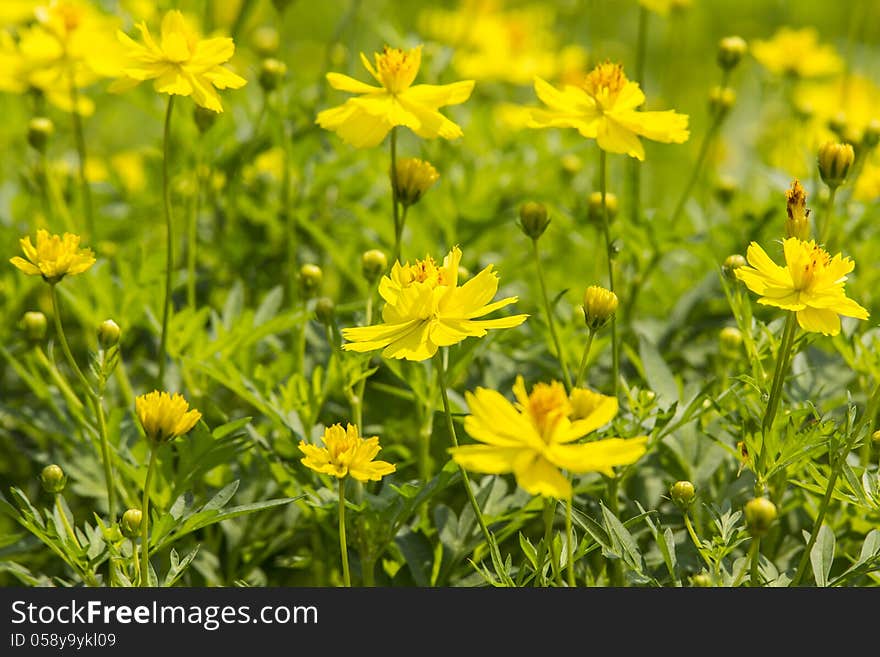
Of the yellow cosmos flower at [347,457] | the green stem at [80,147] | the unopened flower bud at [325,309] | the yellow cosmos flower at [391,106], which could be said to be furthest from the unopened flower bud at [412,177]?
the green stem at [80,147]

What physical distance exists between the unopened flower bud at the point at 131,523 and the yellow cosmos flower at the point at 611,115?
53 centimetres

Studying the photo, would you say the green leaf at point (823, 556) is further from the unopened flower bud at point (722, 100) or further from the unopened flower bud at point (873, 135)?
the unopened flower bud at point (722, 100)

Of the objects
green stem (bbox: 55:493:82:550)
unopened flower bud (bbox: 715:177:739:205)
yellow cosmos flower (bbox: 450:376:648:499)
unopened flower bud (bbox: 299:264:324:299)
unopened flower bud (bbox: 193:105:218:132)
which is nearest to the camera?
yellow cosmos flower (bbox: 450:376:648:499)

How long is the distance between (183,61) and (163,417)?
38cm

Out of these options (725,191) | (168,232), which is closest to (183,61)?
(168,232)

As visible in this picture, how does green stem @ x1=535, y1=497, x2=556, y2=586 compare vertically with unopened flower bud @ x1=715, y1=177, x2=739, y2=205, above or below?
below

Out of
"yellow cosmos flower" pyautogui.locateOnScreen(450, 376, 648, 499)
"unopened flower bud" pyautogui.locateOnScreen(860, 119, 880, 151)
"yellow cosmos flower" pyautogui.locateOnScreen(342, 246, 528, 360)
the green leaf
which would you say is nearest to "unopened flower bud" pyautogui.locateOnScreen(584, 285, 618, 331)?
"yellow cosmos flower" pyautogui.locateOnScreen(342, 246, 528, 360)

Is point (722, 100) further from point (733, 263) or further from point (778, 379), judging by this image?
point (778, 379)

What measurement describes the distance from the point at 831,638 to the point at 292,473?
0.57m

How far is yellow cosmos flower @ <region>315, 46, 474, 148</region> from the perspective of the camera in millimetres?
1193

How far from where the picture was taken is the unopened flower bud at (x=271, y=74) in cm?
155

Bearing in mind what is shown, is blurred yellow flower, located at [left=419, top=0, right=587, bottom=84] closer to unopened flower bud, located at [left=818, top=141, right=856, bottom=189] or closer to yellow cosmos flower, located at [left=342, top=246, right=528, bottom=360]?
unopened flower bud, located at [left=818, top=141, right=856, bottom=189]

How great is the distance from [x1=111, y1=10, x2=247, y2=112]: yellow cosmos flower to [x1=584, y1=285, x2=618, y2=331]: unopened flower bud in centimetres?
41

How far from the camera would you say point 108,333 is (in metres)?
1.13
